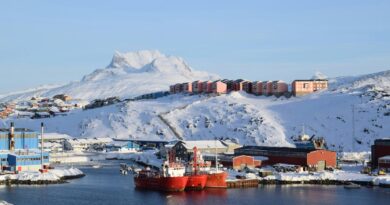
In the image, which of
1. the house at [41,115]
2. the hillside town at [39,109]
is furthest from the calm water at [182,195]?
the hillside town at [39,109]

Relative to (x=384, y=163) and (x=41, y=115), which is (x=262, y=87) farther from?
(x=384, y=163)

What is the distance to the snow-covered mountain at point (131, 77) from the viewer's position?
101625 millimetres

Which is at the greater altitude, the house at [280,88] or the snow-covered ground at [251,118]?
the house at [280,88]

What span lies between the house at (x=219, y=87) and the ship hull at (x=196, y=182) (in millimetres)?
29384

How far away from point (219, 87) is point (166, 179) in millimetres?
30329

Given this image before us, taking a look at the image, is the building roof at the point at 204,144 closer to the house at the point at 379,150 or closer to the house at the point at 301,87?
the house at the point at 379,150

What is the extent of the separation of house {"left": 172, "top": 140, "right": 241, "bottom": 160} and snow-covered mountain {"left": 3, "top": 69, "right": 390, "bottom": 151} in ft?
8.98

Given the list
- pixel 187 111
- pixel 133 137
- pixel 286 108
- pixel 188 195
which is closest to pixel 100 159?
pixel 133 137

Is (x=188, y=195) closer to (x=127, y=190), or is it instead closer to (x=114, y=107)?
(x=127, y=190)

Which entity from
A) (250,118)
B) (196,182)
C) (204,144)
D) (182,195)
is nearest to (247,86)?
(250,118)

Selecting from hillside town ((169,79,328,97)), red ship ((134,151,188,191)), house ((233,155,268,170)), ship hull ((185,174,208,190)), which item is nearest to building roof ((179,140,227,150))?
house ((233,155,268,170))

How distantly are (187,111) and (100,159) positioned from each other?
443 inches

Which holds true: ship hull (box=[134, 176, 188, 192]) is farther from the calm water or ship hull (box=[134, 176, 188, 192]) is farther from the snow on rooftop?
the snow on rooftop

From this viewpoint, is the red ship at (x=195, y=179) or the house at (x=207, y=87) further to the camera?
the house at (x=207, y=87)
